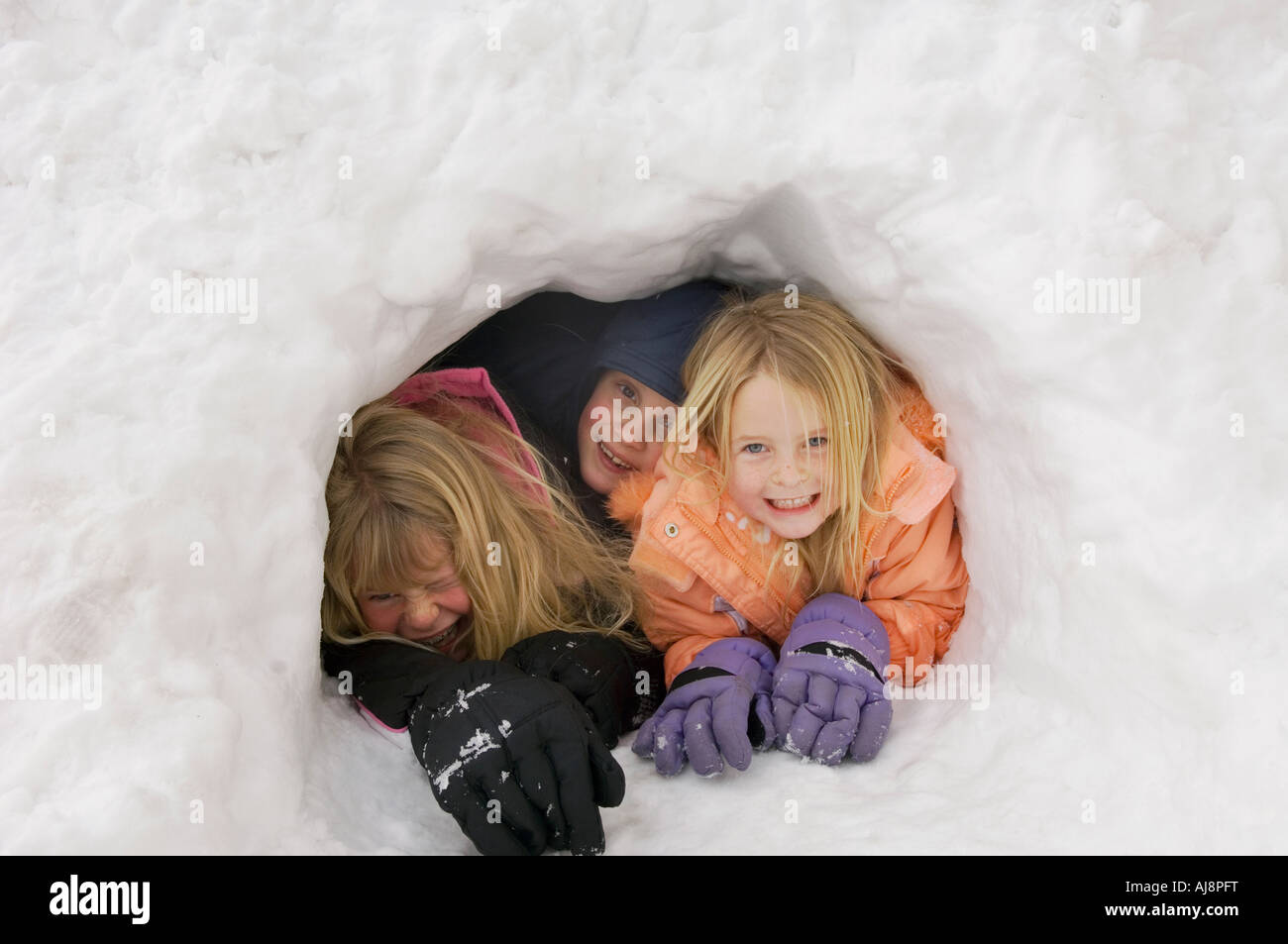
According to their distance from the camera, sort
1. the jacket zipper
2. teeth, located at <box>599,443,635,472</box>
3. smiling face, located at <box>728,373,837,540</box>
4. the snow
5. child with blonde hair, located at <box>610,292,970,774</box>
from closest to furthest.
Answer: the snow → child with blonde hair, located at <box>610,292,970,774</box> → smiling face, located at <box>728,373,837,540</box> → the jacket zipper → teeth, located at <box>599,443,635,472</box>

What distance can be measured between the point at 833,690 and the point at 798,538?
14.5 inches

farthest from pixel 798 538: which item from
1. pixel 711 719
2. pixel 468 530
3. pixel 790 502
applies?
pixel 468 530

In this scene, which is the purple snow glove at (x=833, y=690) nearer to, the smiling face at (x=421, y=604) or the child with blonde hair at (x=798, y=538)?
the child with blonde hair at (x=798, y=538)

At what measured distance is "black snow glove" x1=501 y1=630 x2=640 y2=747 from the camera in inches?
79.2

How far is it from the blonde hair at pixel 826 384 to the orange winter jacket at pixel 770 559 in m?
0.03

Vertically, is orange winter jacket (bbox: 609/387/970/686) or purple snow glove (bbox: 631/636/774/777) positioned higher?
orange winter jacket (bbox: 609/387/970/686)

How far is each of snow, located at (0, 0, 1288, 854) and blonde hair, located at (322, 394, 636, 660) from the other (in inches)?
10.9

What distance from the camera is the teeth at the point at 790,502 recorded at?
2.10 metres

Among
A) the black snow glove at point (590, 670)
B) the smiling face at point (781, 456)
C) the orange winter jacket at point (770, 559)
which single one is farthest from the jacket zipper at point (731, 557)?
the black snow glove at point (590, 670)

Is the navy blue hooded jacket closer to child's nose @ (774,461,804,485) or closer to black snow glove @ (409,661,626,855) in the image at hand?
child's nose @ (774,461,804,485)

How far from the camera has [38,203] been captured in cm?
163

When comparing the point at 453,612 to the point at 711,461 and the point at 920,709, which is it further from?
the point at 920,709

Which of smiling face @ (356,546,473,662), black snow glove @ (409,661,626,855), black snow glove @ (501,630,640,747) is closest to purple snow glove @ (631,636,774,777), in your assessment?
black snow glove @ (501,630,640,747)

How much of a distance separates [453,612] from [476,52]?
1.08 metres
